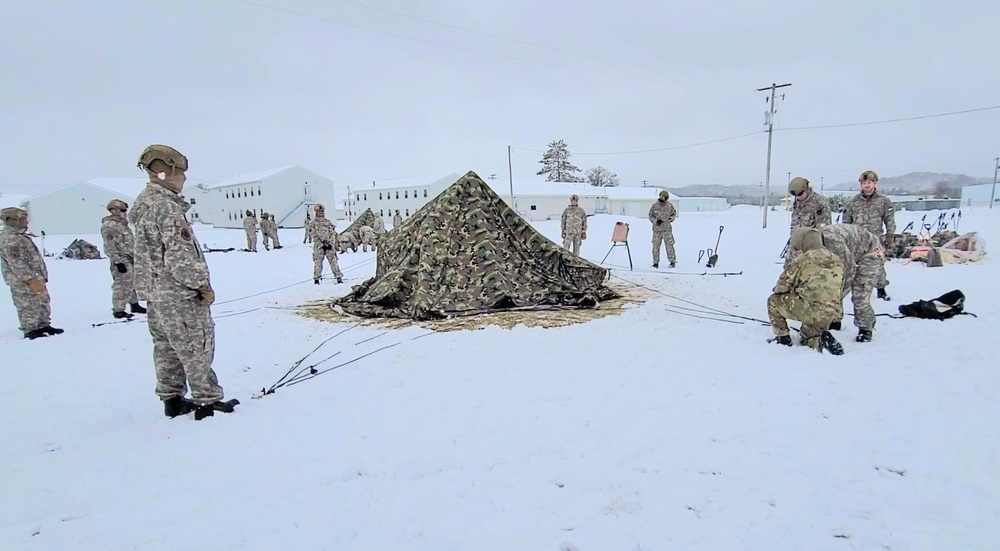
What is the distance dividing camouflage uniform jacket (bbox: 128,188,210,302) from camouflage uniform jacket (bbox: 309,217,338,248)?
6.49 meters

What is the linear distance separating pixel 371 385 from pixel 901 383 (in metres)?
4.36

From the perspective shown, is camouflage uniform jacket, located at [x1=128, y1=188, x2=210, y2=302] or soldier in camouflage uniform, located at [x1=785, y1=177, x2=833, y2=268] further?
soldier in camouflage uniform, located at [x1=785, y1=177, x2=833, y2=268]

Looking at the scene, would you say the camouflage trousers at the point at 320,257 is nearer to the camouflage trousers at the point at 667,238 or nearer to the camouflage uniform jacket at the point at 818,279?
the camouflage trousers at the point at 667,238

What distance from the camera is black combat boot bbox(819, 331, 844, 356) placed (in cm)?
437

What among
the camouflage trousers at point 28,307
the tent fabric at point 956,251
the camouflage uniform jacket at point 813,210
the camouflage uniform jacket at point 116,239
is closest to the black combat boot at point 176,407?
the camouflage trousers at point 28,307

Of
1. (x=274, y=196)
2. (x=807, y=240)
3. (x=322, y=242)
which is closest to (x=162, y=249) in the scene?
(x=807, y=240)

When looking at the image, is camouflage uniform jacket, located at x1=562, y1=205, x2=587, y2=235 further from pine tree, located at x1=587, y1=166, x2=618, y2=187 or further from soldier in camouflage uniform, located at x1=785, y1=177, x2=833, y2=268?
pine tree, located at x1=587, y1=166, x2=618, y2=187

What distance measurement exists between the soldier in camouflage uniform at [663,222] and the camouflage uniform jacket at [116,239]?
31.6 ft

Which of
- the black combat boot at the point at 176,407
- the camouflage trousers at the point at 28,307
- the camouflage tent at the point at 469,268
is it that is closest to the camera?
A: the black combat boot at the point at 176,407

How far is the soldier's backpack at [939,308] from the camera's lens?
532 cm

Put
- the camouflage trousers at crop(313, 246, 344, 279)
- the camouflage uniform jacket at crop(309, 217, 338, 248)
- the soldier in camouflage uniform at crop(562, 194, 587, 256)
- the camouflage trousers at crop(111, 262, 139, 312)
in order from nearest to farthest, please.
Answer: the camouflage trousers at crop(111, 262, 139, 312)
the camouflage uniform jacket at crop(309, 217, 338, 248)
the camouflage trousers at crop(313, 246, 344, 279)
the soldier in camouflage uniform at crop(562, 194, 587, 256)

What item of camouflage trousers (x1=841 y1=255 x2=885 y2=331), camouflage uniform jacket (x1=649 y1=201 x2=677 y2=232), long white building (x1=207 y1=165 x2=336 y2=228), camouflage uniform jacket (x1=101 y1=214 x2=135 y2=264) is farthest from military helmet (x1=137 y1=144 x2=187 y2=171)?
long white building (x1=207 y1=165 x2=336 y2=228)

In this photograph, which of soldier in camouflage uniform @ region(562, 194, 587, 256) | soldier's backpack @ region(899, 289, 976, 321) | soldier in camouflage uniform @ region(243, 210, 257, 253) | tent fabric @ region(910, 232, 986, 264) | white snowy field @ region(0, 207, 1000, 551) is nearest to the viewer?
white snowy field @ region(0, 207, 1000, 551)

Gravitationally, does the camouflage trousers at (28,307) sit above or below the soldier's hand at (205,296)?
below
